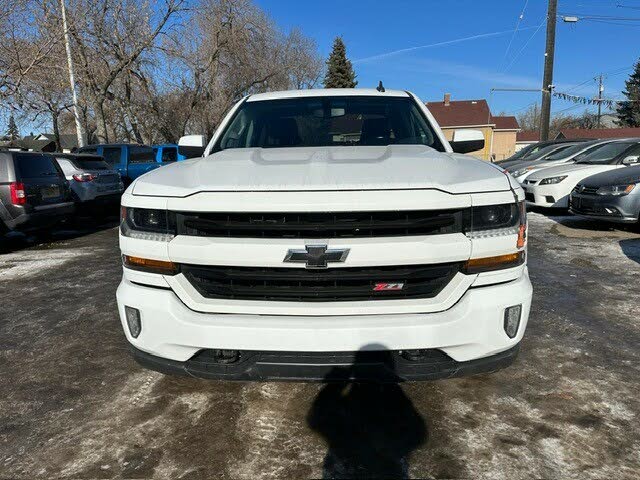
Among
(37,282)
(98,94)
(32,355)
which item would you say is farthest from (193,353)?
(98,94)

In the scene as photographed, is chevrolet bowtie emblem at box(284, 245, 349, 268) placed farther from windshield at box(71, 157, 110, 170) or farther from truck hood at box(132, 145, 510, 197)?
windshield at box(71, 157, 110, 170)

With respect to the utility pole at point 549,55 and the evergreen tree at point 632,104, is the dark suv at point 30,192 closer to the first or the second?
the utility pole at point 549,55

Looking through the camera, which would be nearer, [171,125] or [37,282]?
[37,282]

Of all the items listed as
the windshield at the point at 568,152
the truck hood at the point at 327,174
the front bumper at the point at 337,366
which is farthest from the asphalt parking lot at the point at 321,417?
the windshield at the point at 568,152

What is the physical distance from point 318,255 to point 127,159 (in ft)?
44.2

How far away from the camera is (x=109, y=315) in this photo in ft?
13.9

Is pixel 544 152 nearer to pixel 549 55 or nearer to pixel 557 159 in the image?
pixel 557 159

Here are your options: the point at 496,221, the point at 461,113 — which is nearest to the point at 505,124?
the point at 461,113

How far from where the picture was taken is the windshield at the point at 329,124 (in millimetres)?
3561

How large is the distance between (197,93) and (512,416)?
30370mm

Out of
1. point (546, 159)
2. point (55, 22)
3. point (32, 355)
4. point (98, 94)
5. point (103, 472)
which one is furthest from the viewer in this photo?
point (98, 94)

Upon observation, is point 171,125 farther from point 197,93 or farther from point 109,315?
point 109,315

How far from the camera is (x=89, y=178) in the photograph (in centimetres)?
1016

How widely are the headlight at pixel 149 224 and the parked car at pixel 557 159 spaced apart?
1028 centimetres
